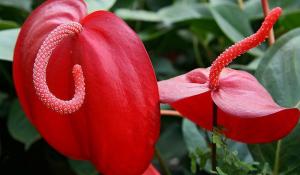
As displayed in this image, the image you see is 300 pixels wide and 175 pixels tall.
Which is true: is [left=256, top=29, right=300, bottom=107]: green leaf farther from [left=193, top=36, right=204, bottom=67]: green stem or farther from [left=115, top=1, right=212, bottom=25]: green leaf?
[left=193, top=36, right=204, bottom=67]: green stem

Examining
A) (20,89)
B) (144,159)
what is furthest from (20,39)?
(144,159)

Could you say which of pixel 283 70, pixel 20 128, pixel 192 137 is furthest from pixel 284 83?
pixel 20 128

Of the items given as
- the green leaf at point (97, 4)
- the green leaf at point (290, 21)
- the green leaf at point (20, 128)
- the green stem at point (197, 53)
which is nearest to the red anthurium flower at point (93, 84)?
the green leaf at point (97, 4)

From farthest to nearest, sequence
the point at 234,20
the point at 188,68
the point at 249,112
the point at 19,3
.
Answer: the point at 188,68, the point at 19,3, the point at 234,20, the point at 249,112

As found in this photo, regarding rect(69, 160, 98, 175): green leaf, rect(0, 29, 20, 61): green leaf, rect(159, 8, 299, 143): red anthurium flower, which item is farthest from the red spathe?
rect(69, 160, 98, 175): green leaf

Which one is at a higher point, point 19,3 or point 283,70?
point 283,70

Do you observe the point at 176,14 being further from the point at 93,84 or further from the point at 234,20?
the point at 93,84
